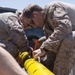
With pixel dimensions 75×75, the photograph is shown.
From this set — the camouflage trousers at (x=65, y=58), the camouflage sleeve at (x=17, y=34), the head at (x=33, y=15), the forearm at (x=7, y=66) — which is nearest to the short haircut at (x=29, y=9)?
the head at (x=33, y=15)

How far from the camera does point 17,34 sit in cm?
427

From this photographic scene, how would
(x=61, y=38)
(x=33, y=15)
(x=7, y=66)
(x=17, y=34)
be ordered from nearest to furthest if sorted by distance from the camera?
(x=7, y=66) → (x=61, y=38) → (x=33, y=15) → (x=17, y=34)

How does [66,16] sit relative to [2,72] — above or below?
below

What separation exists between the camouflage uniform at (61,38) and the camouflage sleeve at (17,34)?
23.8 inches

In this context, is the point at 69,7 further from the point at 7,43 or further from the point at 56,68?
the point at 7,43

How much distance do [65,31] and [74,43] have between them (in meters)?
0.23

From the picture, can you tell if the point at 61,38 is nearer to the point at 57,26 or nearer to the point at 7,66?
the point at 57,26

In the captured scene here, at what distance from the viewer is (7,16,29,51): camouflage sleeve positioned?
427 centimetres

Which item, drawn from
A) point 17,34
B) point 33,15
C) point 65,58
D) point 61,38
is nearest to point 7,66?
point 61,38

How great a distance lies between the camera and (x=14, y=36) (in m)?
4.29

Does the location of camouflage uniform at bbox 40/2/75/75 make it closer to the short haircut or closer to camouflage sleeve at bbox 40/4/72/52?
camouflage sleeve at bbox 40/4/72/52

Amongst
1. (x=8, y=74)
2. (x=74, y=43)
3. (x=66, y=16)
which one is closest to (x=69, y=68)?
(x=74, y=43)

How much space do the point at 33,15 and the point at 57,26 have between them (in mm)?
551

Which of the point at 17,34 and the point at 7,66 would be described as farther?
the point at 17,34
